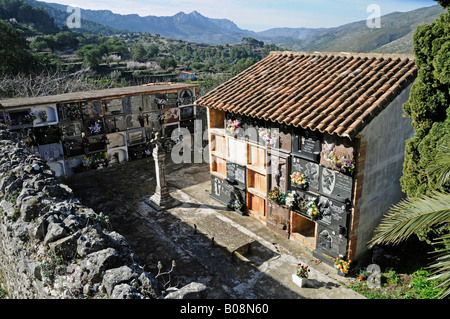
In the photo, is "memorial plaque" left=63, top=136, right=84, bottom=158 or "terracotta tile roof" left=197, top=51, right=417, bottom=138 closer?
"terracotta tile roof" left=197, top=51, right=417, bottom=138

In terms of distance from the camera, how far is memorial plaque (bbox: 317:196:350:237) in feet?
32.6

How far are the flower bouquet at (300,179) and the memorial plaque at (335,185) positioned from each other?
580mm

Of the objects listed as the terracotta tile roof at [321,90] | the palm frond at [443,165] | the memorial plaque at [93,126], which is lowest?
the memorial plaque at [93,126]

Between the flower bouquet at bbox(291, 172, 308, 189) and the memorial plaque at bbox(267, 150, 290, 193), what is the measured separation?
1.28ft

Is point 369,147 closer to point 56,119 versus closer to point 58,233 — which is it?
point 58,233

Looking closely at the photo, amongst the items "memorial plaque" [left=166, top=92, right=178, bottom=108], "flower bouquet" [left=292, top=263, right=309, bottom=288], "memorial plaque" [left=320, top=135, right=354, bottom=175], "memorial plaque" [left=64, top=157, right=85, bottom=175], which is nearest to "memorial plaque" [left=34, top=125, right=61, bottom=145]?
"memorial plaque" [left=64, top=157, right=85, bottom=175]

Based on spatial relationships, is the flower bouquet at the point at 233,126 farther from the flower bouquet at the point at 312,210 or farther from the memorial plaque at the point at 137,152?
the memorial plaque at the point at 137,152

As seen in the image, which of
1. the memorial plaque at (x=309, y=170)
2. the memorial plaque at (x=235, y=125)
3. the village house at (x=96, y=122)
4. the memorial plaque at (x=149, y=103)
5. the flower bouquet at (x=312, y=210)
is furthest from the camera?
the memorial plaque at (x=149, y=103)

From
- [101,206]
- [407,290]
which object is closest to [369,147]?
[407,290]

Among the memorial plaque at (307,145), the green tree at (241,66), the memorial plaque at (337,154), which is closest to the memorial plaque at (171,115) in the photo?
the memorial plaque at (307,145)

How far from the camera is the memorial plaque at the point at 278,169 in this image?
11.5 meters

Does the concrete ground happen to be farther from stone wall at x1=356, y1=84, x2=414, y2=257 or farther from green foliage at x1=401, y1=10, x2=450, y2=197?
green foliage at x1=401, y1=10, x2=450, y2=197

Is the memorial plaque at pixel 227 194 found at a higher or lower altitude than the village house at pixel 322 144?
lower

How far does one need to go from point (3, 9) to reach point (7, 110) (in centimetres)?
7327
